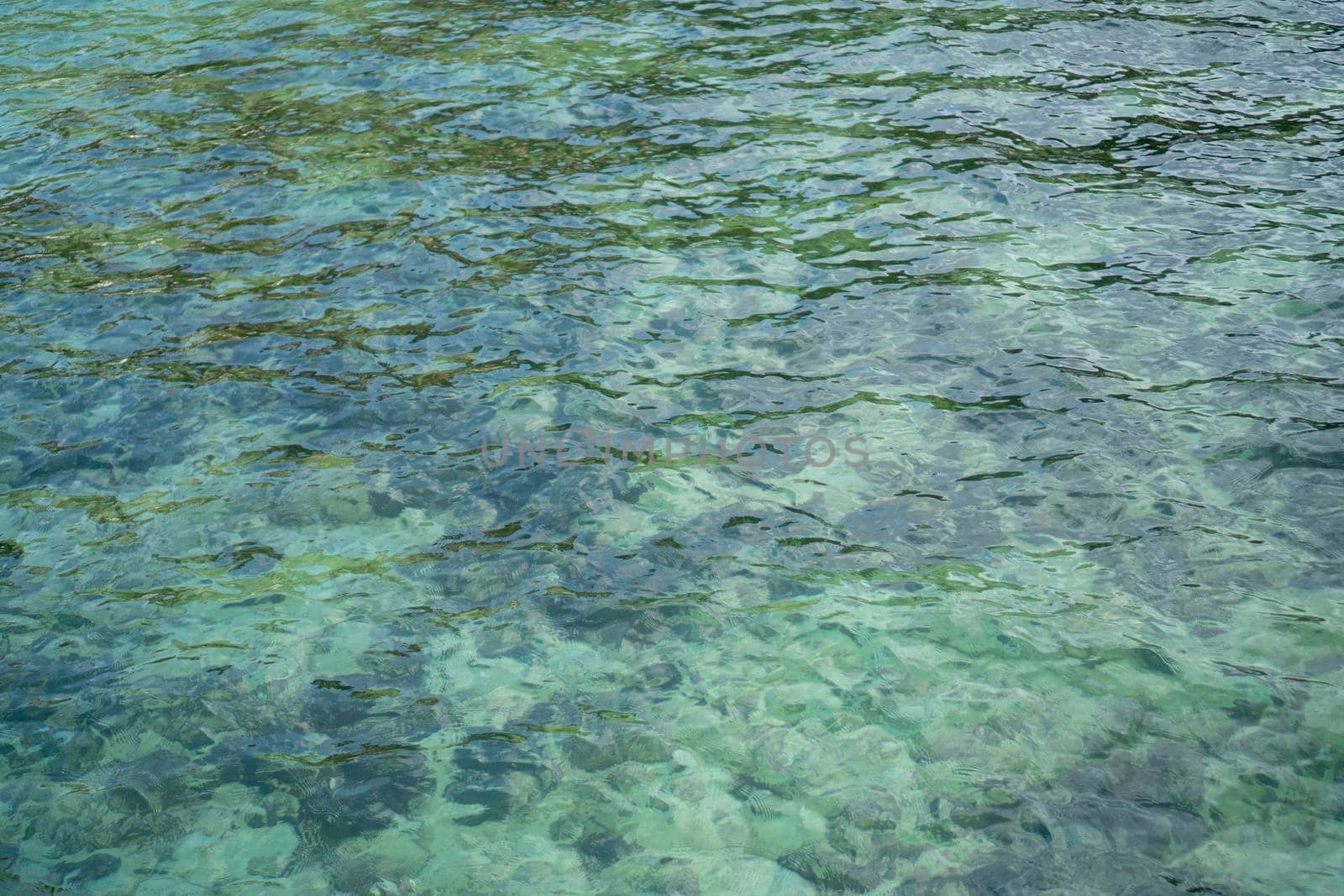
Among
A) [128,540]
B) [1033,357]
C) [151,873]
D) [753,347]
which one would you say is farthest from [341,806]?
[1033,357]

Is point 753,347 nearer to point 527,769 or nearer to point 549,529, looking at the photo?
point 549,529

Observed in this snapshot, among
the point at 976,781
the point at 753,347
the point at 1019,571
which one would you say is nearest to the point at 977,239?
the point at 753,347

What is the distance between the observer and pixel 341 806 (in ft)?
11.8

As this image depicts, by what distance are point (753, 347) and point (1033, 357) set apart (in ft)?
4.80

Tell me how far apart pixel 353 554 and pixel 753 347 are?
94.2 inches

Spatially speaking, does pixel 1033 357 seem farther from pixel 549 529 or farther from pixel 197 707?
pixel 197 707

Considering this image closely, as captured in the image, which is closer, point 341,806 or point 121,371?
point 341,806

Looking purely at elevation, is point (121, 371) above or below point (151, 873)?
above

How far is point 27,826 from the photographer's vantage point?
3549 millimetres

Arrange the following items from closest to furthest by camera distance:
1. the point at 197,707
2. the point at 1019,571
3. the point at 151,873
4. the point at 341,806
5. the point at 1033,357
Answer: the point at 151,873, the point at 341,806, the point at 197,707, the point at 1019,571, the point at 1033,357

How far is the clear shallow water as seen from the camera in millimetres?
3545

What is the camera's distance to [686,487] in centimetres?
496

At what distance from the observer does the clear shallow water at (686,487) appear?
3.54 m

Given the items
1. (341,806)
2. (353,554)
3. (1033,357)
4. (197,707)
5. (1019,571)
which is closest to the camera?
(341,806)
